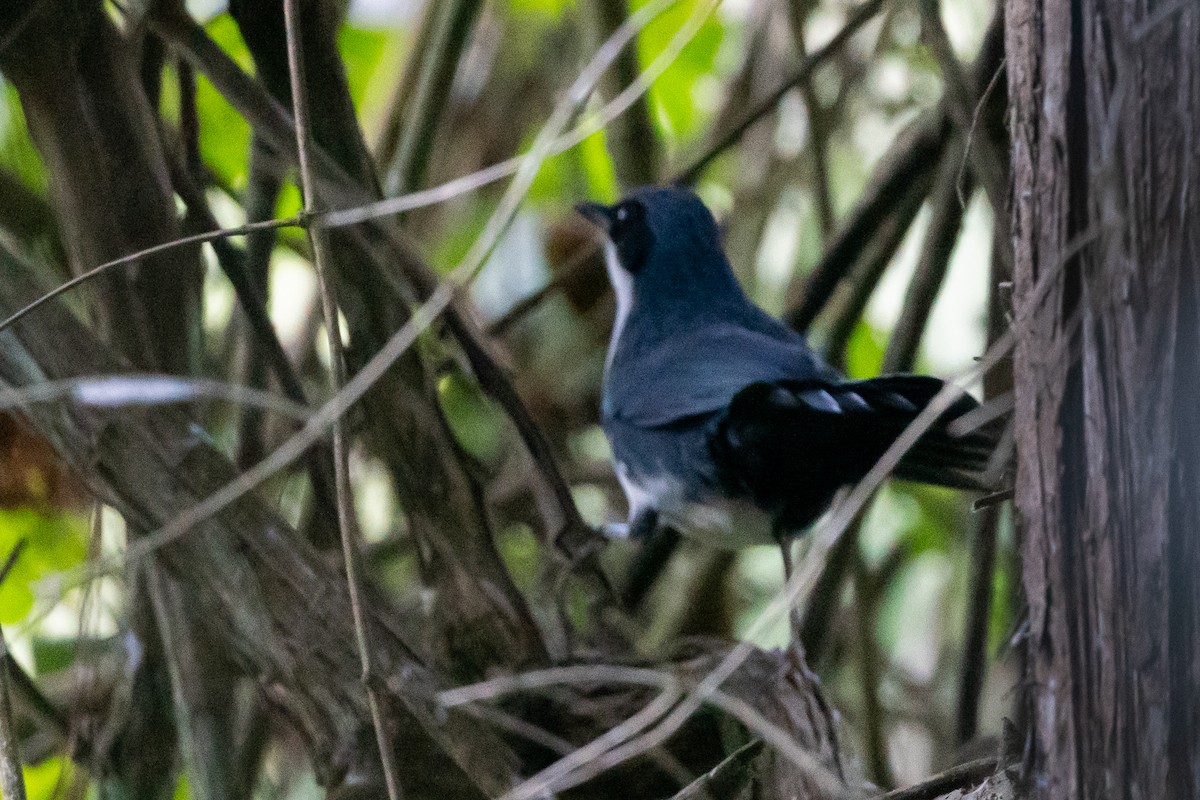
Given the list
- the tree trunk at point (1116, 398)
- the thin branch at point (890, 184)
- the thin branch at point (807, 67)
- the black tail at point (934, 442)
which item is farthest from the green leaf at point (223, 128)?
the tree trunk at point (1116, 398)

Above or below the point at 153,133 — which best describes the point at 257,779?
below

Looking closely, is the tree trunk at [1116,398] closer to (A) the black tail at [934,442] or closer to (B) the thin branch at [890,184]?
(A) the black tail at [934,442]

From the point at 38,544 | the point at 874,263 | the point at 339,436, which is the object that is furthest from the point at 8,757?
the point at 874,263

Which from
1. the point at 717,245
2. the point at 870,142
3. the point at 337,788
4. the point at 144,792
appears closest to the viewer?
the point at 337,788

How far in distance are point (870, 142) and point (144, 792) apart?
8.13 ft

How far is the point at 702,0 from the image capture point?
303 cm

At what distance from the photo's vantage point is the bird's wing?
90.9 inches

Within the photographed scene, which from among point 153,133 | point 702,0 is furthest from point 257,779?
point 702,0

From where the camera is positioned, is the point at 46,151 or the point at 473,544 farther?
the point at 473,544

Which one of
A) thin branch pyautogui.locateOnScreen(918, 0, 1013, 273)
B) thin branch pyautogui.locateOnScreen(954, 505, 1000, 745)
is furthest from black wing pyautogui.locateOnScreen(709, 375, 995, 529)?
thin branch pyautogui.locateOnScreen(954, 505, 1000, 745)

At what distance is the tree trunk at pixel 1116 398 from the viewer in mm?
843

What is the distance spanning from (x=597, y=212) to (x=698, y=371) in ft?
1.86

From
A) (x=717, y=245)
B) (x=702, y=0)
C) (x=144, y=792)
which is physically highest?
(x=702, y=0)

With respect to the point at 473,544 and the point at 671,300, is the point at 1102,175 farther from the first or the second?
the point at 671,300
